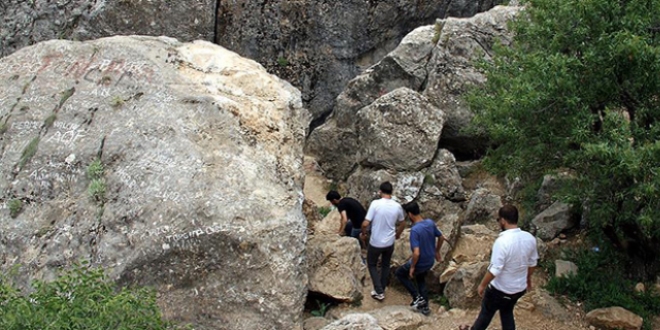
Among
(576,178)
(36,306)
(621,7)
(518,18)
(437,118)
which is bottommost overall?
(437,118)

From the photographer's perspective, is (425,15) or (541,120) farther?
(425,15)

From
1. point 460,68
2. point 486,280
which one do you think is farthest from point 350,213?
point 460,68

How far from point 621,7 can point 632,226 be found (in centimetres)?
313

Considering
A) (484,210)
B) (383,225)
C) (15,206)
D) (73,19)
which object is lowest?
(484,210)

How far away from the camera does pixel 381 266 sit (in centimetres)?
1075

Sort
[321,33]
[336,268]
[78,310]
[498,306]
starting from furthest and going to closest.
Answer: [321,33] < [336,268] < [498,306] < [78,310]

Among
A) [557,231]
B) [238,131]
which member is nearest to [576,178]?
[557,231]

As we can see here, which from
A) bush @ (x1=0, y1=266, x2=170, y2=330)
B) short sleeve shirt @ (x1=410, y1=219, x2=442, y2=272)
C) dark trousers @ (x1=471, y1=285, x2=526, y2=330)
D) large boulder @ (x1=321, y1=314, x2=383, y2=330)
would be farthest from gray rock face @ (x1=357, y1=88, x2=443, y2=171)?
bush @ (x1=0, y1=266, x2=170, y2=330)

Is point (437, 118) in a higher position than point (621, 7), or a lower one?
lower

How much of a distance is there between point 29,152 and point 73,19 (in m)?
8.62

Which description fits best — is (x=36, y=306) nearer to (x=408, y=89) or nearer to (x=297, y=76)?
(x=408, y=89)

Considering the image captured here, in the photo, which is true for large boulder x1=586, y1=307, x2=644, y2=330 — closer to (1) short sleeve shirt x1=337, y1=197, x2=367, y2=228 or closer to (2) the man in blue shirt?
(2) the man in blue shirt

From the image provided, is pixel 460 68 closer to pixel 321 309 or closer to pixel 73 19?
pixel 321 309

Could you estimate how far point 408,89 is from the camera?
49.3 feet
